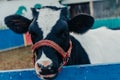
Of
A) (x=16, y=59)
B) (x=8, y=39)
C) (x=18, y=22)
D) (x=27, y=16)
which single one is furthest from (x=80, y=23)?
(x=27, y=16)

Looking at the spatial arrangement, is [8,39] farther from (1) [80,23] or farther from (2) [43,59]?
(2) [43,59]

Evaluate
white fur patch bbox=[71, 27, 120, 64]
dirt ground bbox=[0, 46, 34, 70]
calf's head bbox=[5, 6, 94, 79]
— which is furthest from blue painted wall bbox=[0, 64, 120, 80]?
dirt ground bbox=[0, 46, 34, 70]

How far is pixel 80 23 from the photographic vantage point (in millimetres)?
4094

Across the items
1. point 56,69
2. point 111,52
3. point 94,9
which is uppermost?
point 56,69

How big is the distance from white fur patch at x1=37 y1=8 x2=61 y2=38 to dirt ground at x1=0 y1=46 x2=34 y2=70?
5.41 metres

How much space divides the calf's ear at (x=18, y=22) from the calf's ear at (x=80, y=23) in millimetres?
449

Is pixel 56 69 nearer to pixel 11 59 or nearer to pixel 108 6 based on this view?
pixel 11 59

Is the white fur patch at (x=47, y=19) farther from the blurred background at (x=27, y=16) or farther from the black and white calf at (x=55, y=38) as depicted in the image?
the blurred background at (x=27, y=16)

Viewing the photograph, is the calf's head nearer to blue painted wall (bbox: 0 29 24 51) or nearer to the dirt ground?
the dirt ground

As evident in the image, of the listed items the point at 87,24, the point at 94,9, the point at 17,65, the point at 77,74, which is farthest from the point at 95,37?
the point at 94,9

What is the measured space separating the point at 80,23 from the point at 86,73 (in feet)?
2.64

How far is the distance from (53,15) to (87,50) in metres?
0.87

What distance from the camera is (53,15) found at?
385 cm

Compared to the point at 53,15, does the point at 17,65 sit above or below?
below
